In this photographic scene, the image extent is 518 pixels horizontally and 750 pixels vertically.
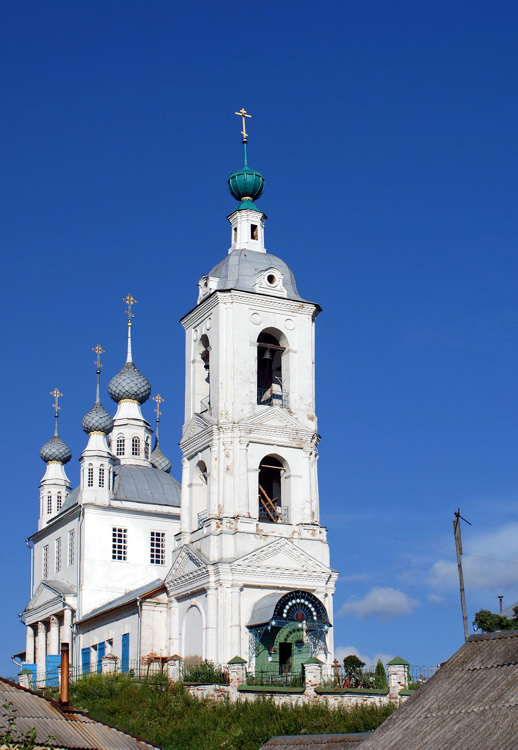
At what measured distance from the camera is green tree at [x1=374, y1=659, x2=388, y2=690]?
28.9 metres

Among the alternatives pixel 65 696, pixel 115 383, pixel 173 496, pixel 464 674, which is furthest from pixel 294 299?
pixel 464 674

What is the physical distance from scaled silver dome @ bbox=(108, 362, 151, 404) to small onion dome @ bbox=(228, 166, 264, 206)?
Answer: 12304mm

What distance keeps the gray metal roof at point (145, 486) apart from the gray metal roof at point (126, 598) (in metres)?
3.02

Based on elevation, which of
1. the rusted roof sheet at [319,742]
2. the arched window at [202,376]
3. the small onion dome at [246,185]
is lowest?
the rusted roof sheet at [319,742]

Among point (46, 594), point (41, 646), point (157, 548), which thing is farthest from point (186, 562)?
point (41, 646)

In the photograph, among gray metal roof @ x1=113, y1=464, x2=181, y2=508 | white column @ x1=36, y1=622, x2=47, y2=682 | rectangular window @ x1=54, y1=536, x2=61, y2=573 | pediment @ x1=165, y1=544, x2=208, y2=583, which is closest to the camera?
pediment @ x1=165, y1=544, x2=208, y2=583

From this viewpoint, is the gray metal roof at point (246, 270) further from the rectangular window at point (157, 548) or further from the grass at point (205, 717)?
the grass at point (205, 717)

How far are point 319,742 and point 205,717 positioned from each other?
805cm

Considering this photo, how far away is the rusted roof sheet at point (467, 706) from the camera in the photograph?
16.2 meters

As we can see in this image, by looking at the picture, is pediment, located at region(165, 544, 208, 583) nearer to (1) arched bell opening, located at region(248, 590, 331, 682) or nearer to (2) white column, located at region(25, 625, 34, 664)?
(1) arched bell opening, located at region(248, 590, 331, 682)

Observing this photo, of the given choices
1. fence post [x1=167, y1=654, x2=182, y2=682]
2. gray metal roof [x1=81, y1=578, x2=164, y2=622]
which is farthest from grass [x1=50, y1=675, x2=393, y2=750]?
gray metal roof [x1=81, y1=578, x2=164, y2=622]

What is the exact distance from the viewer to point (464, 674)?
17.9 metres

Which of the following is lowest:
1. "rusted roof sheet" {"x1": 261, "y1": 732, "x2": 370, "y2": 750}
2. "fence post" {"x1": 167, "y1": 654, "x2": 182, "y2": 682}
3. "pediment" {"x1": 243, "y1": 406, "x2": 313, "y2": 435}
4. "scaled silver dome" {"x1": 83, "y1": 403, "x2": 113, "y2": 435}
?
"rusted roof sheet" {"x1": 261, "y1": 732, "x2": 370, "y2": 750}

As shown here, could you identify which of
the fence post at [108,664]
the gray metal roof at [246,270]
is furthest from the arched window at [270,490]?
the fence post at [108,664]
